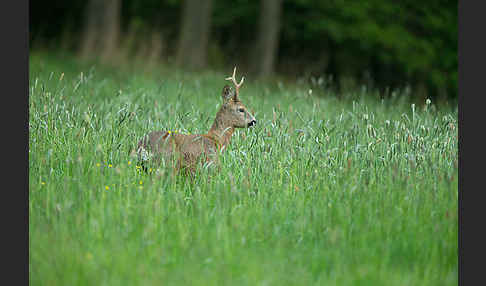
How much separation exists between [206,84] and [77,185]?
802 centimetres

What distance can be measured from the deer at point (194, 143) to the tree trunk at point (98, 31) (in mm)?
9991

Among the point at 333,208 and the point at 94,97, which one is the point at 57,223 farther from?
the point at 94,97

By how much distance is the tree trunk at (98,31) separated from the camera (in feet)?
50.8

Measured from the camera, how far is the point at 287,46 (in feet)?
77.3

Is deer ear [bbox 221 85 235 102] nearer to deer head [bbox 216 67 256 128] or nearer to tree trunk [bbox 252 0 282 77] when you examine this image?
deer head [bbox 216 67 256 128]

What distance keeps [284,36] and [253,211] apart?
60.7 feet

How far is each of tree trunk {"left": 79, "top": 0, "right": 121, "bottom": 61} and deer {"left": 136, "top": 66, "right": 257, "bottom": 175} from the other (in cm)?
999

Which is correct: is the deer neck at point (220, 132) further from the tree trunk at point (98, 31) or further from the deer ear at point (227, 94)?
the tree trunk at point (98, 31)

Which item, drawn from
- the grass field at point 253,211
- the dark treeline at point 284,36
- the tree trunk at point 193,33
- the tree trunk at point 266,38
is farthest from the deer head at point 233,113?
the tree trunk at point 266,38

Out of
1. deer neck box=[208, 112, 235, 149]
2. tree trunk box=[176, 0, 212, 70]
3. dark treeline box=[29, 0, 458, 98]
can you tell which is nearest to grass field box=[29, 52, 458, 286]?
deer neck box=[208, 112, 235, 149]

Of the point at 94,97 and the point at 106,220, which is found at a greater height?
the point at 94,97

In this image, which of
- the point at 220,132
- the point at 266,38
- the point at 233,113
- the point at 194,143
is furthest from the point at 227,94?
the point at 266,38

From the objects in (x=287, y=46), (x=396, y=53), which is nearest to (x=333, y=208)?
(x=396, y=53)

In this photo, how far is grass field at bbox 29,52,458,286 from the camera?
162 inches
